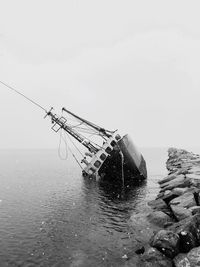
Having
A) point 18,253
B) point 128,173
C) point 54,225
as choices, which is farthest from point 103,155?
point 18,253

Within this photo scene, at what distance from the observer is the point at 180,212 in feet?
66.0

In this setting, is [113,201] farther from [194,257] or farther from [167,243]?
[194,257]

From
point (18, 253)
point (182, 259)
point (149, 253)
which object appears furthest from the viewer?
point (18, 253)

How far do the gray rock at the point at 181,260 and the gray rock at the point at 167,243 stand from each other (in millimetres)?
344

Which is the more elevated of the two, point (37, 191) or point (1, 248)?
point (37, 191)

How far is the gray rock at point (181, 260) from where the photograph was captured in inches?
521

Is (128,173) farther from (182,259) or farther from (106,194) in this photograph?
(182,259)

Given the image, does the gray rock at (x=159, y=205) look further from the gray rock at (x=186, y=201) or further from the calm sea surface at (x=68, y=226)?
the gray rock at (x=186, y=201)

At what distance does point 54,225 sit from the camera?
21781 millimetres

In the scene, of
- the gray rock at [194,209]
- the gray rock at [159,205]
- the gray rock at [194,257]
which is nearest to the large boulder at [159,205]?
the gray rock at [159,205]

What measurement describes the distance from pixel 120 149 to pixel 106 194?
779 centimetres

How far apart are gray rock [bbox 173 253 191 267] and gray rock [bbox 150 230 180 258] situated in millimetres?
344

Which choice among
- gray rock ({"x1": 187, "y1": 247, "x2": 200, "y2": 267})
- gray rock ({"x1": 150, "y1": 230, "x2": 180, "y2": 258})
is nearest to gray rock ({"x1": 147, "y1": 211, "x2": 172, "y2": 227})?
gray rock ({"x1": 150, "y1": 230, "x2": 180, "y2": 258})

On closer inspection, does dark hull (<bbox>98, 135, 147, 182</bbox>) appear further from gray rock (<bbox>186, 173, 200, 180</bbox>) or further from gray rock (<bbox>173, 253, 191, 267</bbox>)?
gray rock (<bbox>173, 253, 191, 267</bbox>)
